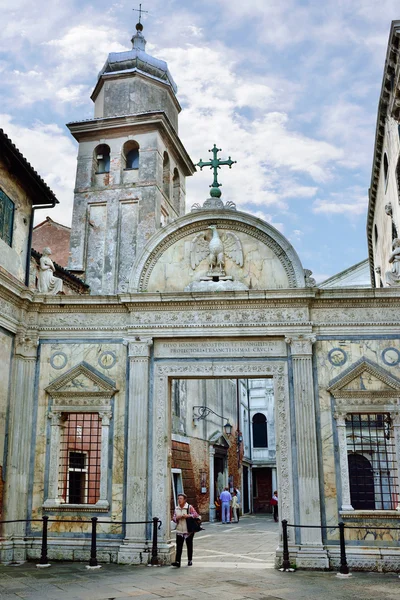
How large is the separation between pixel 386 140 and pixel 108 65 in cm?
1745

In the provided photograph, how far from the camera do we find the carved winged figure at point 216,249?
14.1 metres

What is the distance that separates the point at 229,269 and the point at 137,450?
15.4 feet

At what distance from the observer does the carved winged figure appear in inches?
557

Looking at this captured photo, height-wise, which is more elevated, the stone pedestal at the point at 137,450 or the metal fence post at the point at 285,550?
the stone pedestal at the point at 137,450

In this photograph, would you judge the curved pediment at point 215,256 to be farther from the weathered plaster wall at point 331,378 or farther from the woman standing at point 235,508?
the woman standing at point 235,508

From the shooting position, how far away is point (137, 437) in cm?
1319

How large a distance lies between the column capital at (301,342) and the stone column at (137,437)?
3163mm

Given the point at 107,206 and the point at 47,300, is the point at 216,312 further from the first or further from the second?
the point at 107,206

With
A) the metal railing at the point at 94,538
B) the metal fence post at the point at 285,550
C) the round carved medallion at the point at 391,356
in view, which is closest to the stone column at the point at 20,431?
the metal railing at the point at 94,538

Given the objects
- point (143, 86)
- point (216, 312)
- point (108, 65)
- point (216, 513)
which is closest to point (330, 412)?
point (216, 312)

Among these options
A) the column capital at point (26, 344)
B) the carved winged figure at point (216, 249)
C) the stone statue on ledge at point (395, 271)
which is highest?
the carved winged figure at point (216, 249)

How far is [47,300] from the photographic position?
1410 centimetres

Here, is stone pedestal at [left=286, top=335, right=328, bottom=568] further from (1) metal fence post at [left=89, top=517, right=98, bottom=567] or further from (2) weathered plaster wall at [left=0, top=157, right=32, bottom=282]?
(2) weathered plaster wall at [left=0, top=157, right=32, bottom=282]

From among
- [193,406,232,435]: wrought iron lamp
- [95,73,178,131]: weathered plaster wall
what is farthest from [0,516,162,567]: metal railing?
[95,73,178,131]: weathered plaster wall
